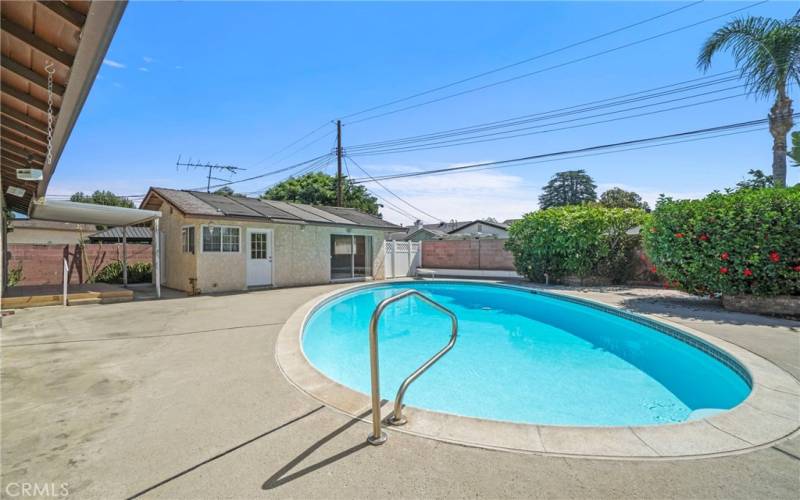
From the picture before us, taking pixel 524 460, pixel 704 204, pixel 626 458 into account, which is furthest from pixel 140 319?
pixel 704 204

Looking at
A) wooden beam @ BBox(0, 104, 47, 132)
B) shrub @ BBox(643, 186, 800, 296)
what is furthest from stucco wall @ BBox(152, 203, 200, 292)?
shrub @ BBox(643, 186, 800, 296)

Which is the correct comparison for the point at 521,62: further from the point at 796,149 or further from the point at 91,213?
the point at 91,213

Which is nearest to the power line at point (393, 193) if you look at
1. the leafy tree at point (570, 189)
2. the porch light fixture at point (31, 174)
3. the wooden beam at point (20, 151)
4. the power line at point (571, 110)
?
the power line at point (571, 110)

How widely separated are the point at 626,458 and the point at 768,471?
2.99 ft

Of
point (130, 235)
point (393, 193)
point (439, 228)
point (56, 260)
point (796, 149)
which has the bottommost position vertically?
point (56, 260)

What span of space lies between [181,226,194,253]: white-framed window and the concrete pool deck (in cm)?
721

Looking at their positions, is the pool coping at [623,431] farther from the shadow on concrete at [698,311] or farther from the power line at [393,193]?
the power line at [393,193]

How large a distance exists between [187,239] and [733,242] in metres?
15.8

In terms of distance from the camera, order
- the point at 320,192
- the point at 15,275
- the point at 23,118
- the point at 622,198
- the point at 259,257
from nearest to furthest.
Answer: the point at 23,118 → the point at 15,275 → the point at 259,257 → the point at 320,192 → the point at 622,198

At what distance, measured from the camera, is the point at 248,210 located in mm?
13000

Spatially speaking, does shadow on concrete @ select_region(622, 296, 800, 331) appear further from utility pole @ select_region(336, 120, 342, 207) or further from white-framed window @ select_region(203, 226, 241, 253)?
utility pole @ select_region(336, 120, 342, 207)

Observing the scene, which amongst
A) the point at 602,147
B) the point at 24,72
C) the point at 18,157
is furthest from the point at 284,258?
the point at 602,147

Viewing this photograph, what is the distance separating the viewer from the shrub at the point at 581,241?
13.7 m

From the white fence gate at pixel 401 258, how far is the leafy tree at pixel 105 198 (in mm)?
40005
